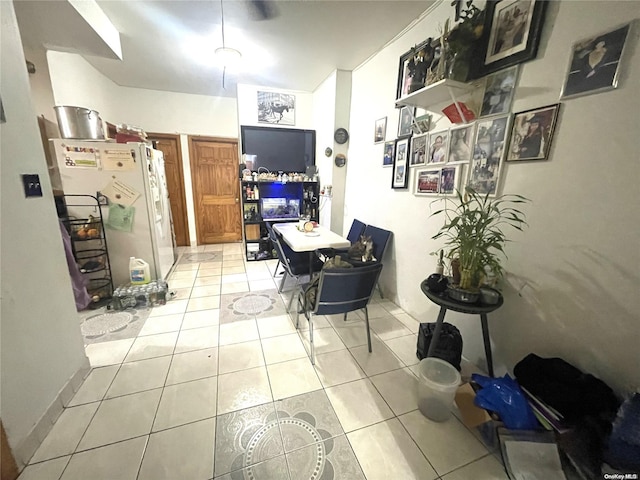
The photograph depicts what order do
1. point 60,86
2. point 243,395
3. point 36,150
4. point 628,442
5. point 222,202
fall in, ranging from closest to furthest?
1. point 628,442
2. point 36,150
3. point 243,395
4. point 60,86
5. point 222,202

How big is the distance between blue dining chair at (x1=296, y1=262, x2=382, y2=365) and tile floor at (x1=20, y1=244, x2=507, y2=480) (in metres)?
0.29

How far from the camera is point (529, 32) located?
1.41m

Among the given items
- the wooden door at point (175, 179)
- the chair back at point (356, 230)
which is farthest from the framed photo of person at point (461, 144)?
the wooden door at point (175, 179)

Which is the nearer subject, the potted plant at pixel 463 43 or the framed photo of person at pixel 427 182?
the potted plant at pixel 463 43

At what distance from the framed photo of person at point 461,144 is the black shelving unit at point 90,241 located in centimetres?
337

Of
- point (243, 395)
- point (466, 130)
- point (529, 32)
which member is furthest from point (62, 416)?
point (529, 32)

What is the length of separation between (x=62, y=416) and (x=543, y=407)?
2566mm

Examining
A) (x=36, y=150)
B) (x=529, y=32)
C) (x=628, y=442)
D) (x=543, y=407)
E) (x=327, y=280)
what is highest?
(x=529, y=32)

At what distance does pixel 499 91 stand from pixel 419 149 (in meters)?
0.75

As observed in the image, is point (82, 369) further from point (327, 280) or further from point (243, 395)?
point (327, 280)

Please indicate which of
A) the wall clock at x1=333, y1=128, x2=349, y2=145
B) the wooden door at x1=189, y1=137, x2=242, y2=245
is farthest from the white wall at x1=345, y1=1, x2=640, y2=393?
the wooden door at x1=189, y1=137, x2=242, y2=245

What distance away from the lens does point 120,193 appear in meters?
2.62

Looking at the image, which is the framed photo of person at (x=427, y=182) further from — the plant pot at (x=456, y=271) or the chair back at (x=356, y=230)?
the chair back at (x=356, y=230)

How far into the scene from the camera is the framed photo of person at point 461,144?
1788mm
